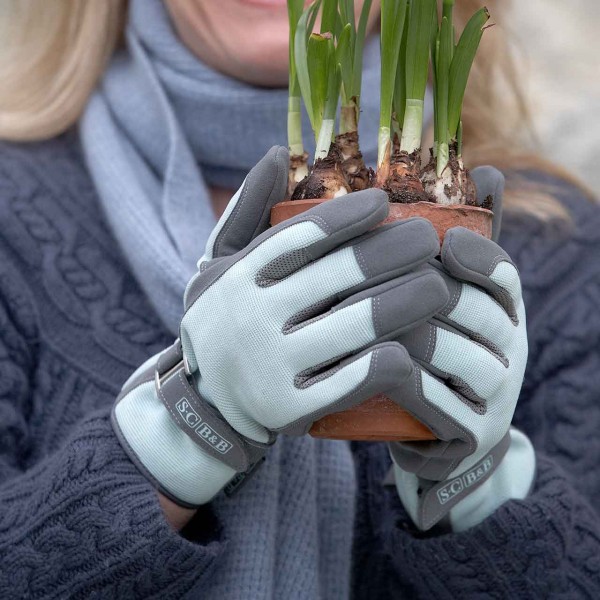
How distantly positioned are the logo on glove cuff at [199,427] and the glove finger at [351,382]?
0.36ft

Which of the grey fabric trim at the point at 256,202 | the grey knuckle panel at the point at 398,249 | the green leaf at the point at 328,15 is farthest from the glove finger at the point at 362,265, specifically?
the green leaf at the point at 328,15

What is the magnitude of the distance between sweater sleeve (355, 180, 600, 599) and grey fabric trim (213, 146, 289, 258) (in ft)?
1.38

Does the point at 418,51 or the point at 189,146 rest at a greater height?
the point at 418,51

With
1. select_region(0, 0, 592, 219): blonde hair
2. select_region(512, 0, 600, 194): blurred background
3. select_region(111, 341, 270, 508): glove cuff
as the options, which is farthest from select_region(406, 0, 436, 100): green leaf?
select_region(512, 0, 600, 194): blurred background

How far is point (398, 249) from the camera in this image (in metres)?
0.66

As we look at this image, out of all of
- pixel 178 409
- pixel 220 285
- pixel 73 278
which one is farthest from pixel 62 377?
pixel 220 285

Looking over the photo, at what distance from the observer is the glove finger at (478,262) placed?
677 millimetres

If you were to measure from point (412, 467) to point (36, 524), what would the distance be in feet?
1.30

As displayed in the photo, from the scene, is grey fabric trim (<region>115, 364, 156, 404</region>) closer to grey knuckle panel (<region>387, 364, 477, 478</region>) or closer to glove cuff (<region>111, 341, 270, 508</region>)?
glove cuff (<region>111, 341, 270, 508</region>)

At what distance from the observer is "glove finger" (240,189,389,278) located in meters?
0.66

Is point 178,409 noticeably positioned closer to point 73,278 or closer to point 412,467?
point 412,467

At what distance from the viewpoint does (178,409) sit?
782 millimetres

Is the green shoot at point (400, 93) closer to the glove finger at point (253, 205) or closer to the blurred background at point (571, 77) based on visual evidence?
the glove finger at point (253, 205)

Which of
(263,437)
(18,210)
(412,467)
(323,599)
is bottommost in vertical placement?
(323,599)
